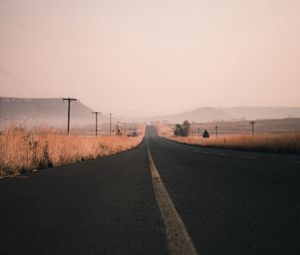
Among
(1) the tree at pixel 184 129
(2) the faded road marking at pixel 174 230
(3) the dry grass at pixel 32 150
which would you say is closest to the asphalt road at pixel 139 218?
(2) the faded road marking at pixel 174 230

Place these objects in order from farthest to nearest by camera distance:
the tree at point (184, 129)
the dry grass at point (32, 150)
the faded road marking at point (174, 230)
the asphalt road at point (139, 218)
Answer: the tree at point (184, 129) < the dry grass at point (32, 150) < the asphalt road at point (139, 218) < the faded road marking at point (174, 230)

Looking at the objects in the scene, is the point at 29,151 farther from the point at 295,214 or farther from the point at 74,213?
the point at 295,214

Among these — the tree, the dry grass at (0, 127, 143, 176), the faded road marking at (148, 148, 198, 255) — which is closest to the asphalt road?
the faded road marking at (148, 148, 198, 255)

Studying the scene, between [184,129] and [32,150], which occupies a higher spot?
[184,129]

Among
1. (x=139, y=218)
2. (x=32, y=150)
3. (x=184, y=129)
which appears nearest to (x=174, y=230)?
(x=139, y=218)

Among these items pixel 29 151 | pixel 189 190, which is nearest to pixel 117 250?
pixel 189 190

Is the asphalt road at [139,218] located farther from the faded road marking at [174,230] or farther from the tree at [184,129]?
the tree at [184,129]

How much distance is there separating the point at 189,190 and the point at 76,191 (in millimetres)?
2113

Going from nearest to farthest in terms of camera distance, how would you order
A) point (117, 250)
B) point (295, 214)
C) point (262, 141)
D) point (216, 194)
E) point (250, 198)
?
point (117, 250) < point (295, 214) < point (250, 198) < point (216, 194) < point (262, 141)

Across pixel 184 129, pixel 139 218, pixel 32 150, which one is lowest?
pixel 139 218

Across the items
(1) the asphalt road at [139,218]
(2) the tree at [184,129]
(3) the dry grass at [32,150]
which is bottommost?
(1) the asphalt road at [139,218]

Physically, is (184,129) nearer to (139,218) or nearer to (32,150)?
(32,150)

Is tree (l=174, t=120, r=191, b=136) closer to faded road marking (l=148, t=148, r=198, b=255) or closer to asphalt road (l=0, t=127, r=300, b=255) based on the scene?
asphalt road (l=0, t=127, r=300, b=255)

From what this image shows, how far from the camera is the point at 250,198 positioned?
A: 5.39m
